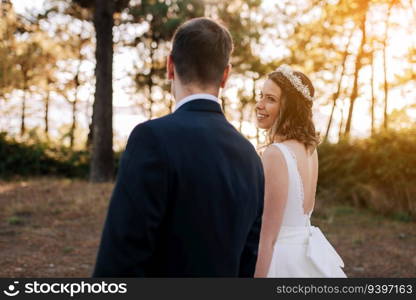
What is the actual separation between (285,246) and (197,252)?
1743 millimetres

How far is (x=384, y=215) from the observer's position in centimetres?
1270

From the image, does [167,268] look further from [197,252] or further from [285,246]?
[285,246]

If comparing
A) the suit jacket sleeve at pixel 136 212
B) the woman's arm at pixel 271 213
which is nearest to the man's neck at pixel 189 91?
the suit jacket sleeve at pixel 136 212

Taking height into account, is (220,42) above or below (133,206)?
above

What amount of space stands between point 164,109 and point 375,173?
21.4 metres

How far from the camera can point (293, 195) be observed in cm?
337

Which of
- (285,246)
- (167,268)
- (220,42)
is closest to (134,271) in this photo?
(167,268)

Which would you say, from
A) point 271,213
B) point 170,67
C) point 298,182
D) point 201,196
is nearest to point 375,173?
point 298,182

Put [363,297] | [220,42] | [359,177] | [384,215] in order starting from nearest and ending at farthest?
1. [220,42]
2. [363,297]
3. [384,215]
4. [359,177]

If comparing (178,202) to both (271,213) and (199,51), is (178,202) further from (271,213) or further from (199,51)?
(271,213)

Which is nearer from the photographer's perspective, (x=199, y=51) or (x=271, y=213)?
(x=199, y=51)

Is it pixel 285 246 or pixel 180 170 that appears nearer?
pixel 180 170

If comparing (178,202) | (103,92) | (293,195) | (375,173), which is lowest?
(375,173)

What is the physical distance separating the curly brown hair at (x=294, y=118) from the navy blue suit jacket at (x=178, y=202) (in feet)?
5.17
